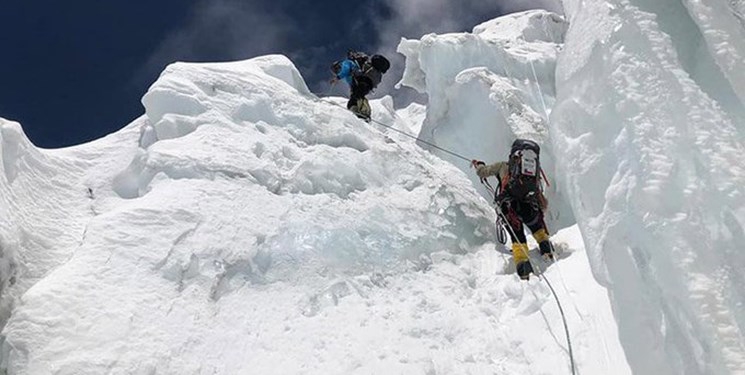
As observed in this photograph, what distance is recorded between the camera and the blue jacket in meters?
11.5

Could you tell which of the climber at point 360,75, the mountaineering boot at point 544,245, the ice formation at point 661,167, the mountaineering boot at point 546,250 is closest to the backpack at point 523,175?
the mountaineering boot at point 544,245

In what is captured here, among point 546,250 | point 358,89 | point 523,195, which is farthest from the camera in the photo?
point 358,89

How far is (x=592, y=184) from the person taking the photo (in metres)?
5.43

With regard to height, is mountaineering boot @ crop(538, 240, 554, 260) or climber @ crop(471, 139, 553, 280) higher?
climber @ crop(471, 139, 553, 280)

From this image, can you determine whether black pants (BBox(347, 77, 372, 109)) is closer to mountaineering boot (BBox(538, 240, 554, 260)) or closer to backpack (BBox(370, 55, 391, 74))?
backpack (BBox(370, 55, 391, 74))

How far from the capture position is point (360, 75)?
1135cm

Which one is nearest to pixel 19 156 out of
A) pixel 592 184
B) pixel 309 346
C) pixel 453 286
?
pixel 309 346

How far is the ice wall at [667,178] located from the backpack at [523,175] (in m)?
1.65

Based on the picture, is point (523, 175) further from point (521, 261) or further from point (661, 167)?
point (661, 167)

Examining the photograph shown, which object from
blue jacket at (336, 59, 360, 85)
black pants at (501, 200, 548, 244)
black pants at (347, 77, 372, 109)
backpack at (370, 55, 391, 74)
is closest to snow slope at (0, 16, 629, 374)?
black pants at (501, 200, 548, 244)

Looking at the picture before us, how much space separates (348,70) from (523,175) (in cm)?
496

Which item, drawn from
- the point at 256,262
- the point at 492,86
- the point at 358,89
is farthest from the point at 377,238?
the point at 492,86

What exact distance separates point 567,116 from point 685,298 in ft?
7.16

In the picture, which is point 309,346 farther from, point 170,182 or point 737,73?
point 737,73
